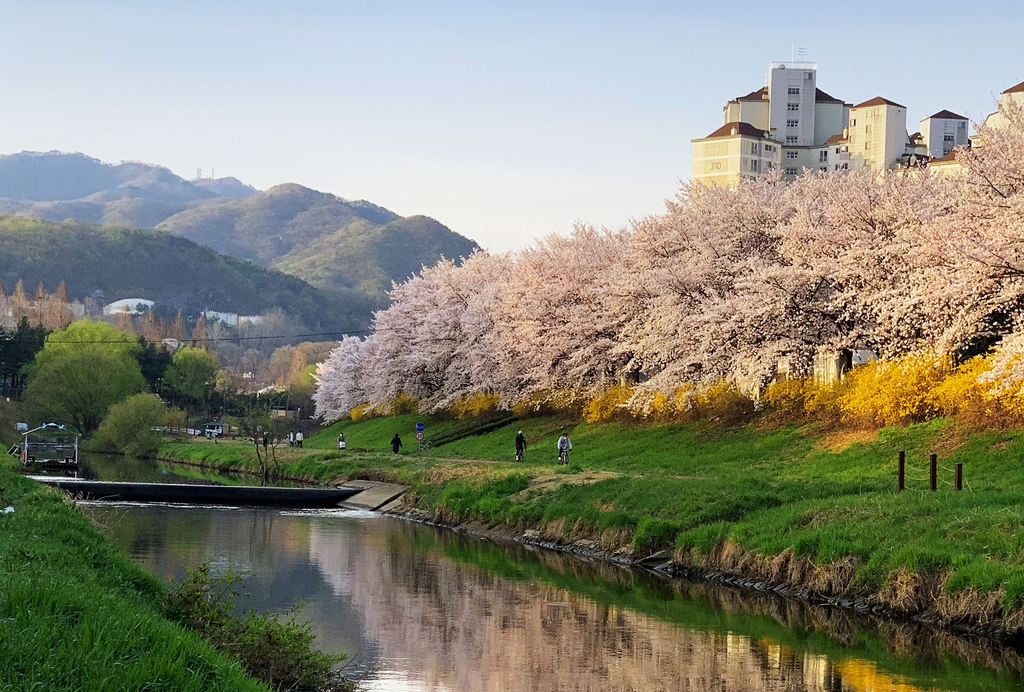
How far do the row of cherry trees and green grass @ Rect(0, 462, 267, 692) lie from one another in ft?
82.7

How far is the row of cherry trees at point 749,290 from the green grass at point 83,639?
2522cm

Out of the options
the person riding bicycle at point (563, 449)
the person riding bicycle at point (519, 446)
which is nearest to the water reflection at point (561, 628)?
the person riding bicycle at point (563, 449)

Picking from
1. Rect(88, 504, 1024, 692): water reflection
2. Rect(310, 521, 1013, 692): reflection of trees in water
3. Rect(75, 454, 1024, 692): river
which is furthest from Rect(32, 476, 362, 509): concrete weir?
Rect(310, 521, 1013, 692): reflection of trees in water

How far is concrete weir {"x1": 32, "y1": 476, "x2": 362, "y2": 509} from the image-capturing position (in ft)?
152

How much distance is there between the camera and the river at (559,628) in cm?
1769

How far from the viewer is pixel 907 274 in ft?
129

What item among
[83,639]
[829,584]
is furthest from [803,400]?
[83,639]

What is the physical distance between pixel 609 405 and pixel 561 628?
119 feet

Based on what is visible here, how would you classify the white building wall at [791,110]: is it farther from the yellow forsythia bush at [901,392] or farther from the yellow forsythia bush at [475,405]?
the yellow forsythia bush at [901,392]

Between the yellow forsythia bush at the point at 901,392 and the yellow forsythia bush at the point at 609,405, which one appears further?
the yellow forsythia bush at the point at 609,405

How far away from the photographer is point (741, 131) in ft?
524

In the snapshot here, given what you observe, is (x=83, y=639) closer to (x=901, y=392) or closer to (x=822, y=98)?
(x=901, y=392)

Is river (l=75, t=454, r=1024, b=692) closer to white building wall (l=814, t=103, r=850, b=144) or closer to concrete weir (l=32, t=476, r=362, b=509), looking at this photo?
concrete weir (l=32, t=476, r=362, b=509)

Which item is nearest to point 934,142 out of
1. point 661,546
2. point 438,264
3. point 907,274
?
point 438,264
